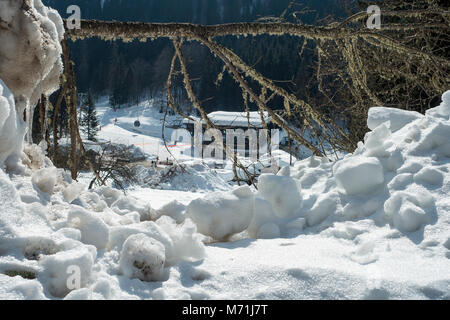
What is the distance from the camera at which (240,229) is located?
61.1 inches

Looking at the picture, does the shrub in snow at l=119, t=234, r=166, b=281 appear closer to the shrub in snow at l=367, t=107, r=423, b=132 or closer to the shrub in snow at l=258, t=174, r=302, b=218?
the shrub in snow at l=258, t=174, r=302, b=218

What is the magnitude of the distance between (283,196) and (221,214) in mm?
306

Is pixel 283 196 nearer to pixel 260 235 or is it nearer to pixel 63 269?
pixel 260 235

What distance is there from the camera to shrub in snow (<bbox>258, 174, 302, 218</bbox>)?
1639 millimetres

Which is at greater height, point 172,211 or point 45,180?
point 45,180

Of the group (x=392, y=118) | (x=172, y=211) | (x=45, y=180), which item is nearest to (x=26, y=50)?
(x=45, y=180)

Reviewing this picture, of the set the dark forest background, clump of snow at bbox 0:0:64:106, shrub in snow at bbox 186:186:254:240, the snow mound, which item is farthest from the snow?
the snow mound

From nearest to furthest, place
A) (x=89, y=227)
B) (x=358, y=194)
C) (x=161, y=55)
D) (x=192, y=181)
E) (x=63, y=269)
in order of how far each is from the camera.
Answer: (x=63, y=269), (x=89, y=227), (x=358, y=194), (x=192, y=181), (x=161, y=55)

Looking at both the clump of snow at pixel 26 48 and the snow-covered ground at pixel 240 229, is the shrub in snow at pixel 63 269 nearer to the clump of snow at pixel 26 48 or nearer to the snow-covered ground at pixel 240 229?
the snow-covered ground at pixel 240 229

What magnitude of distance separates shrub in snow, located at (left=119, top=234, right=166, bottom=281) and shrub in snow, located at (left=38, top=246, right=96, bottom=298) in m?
0.12

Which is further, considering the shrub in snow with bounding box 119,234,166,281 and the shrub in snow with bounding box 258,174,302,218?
the shrub in snow with bounding box 258,174,302,218

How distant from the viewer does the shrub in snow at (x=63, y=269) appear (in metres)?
0.93

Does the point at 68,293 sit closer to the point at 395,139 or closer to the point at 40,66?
the point at 40,66
